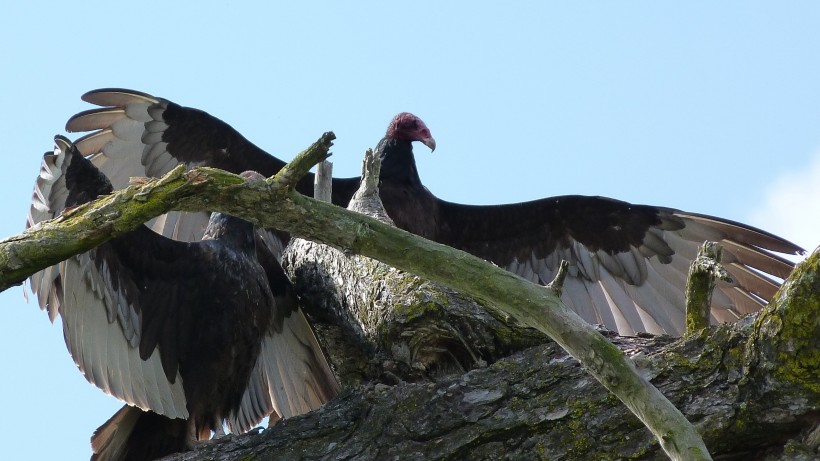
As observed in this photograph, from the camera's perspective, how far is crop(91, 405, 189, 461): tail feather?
388cm

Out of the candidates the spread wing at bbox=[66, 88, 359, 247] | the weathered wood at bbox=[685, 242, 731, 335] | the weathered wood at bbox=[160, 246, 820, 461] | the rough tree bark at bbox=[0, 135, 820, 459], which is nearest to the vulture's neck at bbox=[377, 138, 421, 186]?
the spread wing at bbox=[66, 88, 359, 247]

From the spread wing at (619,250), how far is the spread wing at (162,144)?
89 centimetres

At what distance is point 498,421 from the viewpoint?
115 inches

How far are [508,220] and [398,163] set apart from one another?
2.33 feet

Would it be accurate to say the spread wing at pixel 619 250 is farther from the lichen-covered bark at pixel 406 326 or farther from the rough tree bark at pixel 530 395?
the rough tree bark at pixel 530 395

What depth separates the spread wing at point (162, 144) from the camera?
5727 millimetres

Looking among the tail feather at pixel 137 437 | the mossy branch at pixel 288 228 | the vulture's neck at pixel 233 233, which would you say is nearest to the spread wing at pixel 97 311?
the tail feather at pixel 137 437

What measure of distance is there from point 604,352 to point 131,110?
13.2 feet

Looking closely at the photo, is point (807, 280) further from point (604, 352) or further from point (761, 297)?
point (761, 297)

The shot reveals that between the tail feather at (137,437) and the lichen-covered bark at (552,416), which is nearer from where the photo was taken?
the lichen-covered bark at (552,416)

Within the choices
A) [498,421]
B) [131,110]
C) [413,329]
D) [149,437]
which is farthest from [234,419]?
[131,110]

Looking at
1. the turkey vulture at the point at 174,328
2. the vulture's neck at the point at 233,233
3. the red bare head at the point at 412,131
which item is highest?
the red bare head at the point at 412,131

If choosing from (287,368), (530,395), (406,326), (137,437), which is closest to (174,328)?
(137,437)

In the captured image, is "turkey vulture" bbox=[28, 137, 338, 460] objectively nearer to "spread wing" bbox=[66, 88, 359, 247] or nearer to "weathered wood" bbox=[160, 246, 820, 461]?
"weathered wood" bbox=[160, 246, 820, 461]
